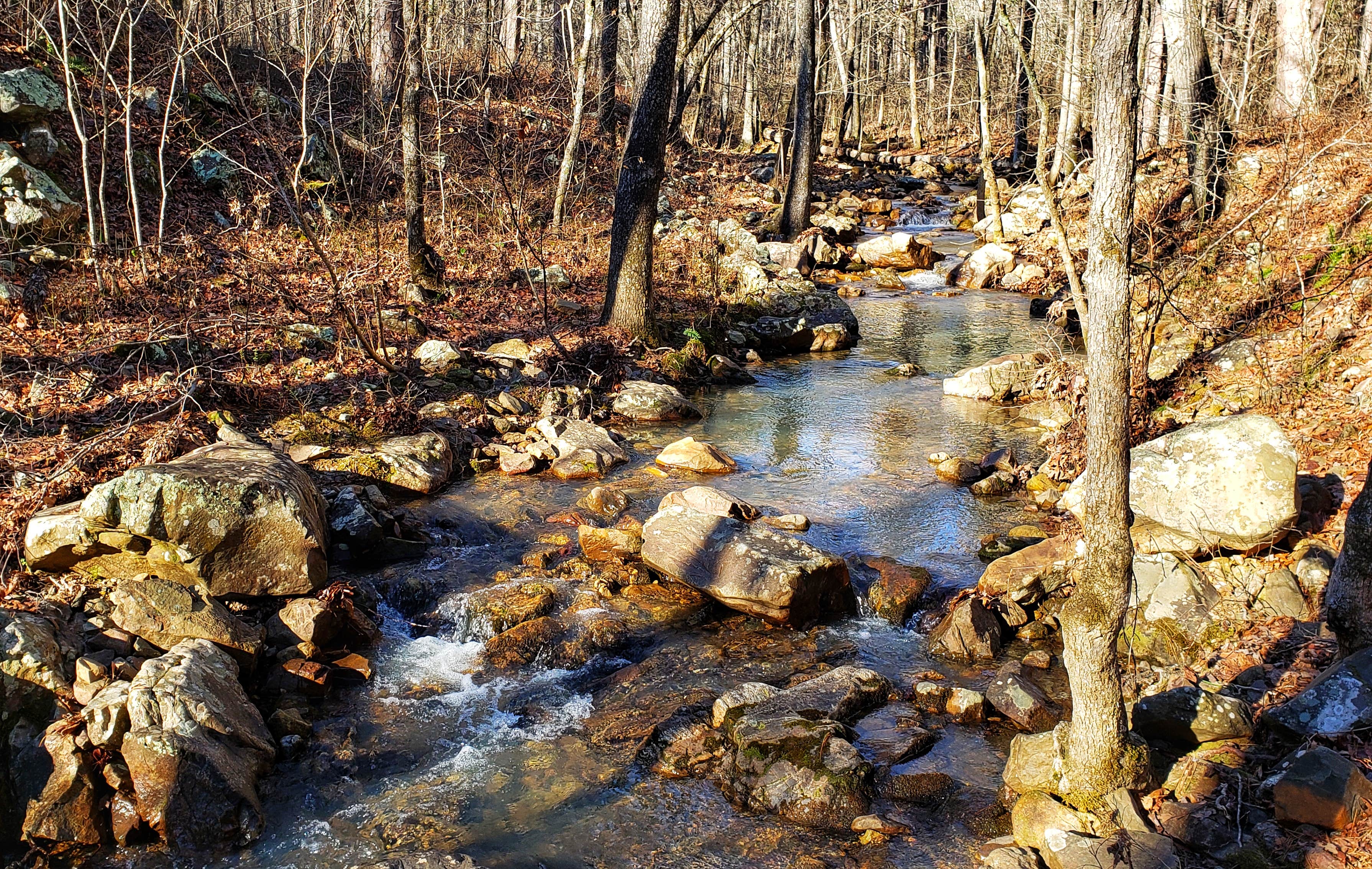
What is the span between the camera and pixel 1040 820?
4.45 m

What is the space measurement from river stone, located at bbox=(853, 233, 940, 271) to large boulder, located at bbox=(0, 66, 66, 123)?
15565 millimetres

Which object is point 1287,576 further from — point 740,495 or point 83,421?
point 83,421

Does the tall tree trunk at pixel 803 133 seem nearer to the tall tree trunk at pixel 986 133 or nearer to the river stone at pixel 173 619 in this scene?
the tall tree trunk at pixel 986 133

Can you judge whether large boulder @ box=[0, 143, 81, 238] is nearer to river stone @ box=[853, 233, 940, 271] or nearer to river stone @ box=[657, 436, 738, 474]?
river stone @ box=[657, 436, 738, 474]

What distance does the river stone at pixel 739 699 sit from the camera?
557 centimetres

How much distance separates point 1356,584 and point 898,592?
2961mm

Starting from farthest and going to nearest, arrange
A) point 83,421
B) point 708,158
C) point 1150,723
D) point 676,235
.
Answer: point 708,158
point 676,235
point 83,421
point 1150,723

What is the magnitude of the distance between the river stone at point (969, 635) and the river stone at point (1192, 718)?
4.39ft

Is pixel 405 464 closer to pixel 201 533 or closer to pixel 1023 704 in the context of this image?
pixel 201 533

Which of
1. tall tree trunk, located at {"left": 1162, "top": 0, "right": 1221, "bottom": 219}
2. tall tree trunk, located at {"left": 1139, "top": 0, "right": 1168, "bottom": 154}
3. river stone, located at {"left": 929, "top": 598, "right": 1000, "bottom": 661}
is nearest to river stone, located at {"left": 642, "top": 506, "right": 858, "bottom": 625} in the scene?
river stone, located at {"left": 929, "top": 598, "right": 1000, "bottom": 661}

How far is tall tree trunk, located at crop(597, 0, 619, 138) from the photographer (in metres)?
21.5

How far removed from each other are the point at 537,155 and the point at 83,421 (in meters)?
15.4

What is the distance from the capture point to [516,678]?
20.6ft

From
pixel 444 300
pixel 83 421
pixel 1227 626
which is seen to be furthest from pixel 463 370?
pixel 1227 626
